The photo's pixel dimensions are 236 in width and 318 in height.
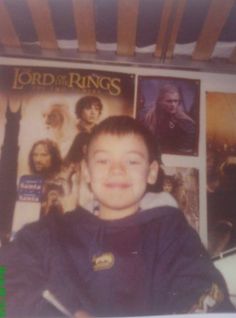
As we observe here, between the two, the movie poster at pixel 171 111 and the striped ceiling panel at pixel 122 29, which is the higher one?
the striped ceiling panel at pixel 122 29

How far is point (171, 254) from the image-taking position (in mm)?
987

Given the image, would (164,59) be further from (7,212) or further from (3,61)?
(7,212)

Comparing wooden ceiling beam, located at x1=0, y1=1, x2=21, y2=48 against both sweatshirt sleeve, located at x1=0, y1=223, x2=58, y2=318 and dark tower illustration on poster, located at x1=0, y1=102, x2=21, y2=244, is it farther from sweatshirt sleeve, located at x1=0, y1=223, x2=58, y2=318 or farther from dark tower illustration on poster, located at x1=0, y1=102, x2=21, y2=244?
sweatshirt sleeve, located at x1=0, y1=223, x2=58, y2=318

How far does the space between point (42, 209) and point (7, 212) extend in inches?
3.3

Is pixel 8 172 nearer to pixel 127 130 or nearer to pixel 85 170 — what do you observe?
pixel 85 170

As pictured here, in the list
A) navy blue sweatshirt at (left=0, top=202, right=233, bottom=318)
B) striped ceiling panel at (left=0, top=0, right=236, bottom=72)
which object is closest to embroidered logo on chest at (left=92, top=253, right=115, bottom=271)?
navy blue sweatshirt at (left=0, top=202, right=233, bottom=318)

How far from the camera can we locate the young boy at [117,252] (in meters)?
0.94

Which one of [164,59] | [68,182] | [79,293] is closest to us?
[79,293]

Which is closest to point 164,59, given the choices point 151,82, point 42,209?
point 151,82

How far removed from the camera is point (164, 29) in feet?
3.49

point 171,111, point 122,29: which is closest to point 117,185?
point 171,111

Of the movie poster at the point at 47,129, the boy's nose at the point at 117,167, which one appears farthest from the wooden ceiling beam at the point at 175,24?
the boy's nose at the point at 117,167

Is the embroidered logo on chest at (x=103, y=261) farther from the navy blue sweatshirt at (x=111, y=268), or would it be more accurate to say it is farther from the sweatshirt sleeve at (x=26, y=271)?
the sweatshirt sleeve at (x=26, y=271)

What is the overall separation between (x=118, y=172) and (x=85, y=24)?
1.24ft
